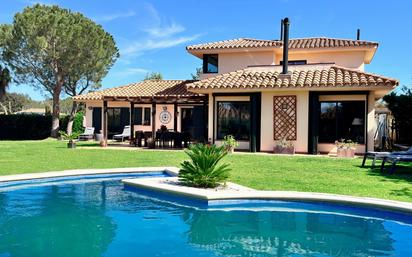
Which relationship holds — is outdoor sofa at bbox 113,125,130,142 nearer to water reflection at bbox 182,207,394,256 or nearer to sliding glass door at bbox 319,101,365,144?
sliding glass door at bbox 319,101,365,144

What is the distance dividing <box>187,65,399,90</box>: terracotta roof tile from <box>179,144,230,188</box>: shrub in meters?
9.86

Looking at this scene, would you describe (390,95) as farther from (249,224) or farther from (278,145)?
(249,224)

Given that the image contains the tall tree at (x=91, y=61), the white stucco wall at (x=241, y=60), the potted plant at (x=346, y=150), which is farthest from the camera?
the tall tree at (x=91, y=61)

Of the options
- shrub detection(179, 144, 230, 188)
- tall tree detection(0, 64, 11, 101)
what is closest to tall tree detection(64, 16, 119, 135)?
tall tree detection(0, 64, 11, 101)

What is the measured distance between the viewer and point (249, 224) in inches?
311

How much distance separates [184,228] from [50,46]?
1190 inches

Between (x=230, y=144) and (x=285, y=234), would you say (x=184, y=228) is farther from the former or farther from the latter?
(x=230, y=144)

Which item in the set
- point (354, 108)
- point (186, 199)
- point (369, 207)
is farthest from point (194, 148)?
point (354, 108)

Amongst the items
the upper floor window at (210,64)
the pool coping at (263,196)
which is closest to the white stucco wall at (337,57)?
the upper floor window at (210,64)

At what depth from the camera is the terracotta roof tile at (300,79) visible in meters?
18.3

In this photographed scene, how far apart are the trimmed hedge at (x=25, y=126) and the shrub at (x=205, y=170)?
97.6 feet

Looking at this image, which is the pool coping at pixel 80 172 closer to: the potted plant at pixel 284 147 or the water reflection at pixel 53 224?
the water reflection at pixel 53 224

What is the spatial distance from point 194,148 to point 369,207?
4781 millimetres

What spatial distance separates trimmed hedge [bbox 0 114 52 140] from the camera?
1438 inches
